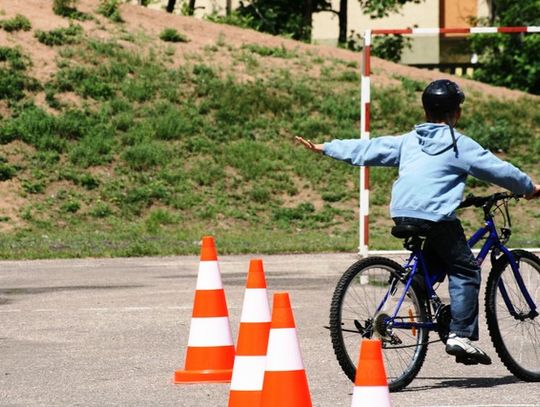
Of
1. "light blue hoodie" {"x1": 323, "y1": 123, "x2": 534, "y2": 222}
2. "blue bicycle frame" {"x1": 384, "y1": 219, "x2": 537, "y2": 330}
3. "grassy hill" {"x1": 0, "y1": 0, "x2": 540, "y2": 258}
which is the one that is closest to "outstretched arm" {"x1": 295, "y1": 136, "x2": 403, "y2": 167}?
"light blue hoodie" {"x1": 323, "y1": 123, "x2": 534, "y2": 222}

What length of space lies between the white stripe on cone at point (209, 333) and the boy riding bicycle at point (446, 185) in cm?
117

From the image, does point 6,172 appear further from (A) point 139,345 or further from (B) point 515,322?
(B) point 515,322

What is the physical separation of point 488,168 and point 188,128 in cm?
2527

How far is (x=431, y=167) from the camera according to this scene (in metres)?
9.21

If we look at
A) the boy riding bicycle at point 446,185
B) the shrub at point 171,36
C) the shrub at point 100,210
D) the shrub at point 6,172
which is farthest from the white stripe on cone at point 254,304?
the shrub at point 171,36

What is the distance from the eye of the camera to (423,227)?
9109 mm

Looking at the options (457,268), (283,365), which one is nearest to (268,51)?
(457,268)

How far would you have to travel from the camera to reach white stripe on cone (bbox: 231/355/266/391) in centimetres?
798

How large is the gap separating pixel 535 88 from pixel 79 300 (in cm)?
3234

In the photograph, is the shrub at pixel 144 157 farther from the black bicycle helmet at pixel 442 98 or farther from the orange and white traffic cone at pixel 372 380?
the orange and white traffic cone at pixel 372 380

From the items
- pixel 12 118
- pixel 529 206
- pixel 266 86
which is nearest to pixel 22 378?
pixel 529 206

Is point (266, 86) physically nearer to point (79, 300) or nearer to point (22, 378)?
point (79, 300)

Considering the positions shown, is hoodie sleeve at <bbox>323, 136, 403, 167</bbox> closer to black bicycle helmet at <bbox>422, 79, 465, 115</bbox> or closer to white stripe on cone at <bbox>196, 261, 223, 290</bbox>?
black bicycle helmet at <bbox>422, 79, 465, 115</bbox>

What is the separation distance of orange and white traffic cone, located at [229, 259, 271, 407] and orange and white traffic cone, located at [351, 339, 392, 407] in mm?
2130
